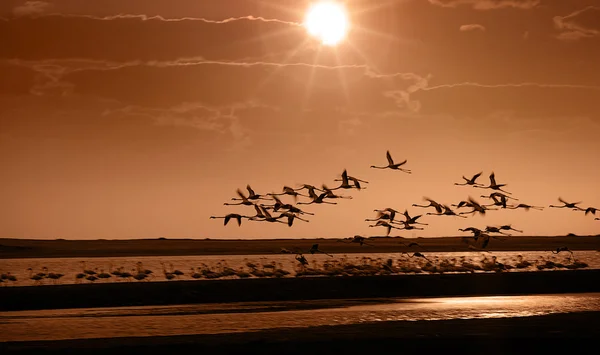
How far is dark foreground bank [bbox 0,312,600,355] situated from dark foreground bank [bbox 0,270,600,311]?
1231 centimetres

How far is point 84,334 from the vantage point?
31391 mm

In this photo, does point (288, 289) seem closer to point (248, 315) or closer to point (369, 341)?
point (248, 315)

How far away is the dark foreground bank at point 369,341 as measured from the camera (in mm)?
28188

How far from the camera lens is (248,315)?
37.9 meters

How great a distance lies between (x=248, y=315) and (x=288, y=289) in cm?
983

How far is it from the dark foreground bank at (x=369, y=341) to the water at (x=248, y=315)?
1750 mm

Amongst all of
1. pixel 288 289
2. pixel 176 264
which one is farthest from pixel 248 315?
pixel 176 264

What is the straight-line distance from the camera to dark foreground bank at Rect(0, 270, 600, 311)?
42406 millimetres

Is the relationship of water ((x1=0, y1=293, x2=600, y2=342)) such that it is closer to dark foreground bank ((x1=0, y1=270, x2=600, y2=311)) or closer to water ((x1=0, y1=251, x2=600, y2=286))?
dark foreground bank ((x1=0, y1=270, x2=600, y2=311))

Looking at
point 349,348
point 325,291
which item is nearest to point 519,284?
point 325,291

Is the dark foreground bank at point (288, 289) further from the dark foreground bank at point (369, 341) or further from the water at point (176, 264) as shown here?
the dark foreground bank at point (369, 341)

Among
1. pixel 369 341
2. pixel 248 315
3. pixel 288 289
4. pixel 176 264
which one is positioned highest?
pixel 176 264

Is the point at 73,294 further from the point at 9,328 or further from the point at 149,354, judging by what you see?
the point at 149,354

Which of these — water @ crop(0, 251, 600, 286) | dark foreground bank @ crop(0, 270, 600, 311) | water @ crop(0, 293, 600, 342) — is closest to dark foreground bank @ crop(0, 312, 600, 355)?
water @ crop(0, 293, 600, 342)
